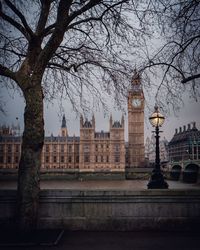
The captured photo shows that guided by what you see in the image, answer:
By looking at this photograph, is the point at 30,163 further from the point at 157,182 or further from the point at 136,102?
the point at 157,182

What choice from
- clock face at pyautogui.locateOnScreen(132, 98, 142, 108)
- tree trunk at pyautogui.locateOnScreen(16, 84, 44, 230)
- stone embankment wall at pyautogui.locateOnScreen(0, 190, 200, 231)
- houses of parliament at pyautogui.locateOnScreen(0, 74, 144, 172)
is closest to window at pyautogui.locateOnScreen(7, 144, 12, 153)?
houses of parliament at pyautogui.locateOnScreen(0, 74, 144, 172)

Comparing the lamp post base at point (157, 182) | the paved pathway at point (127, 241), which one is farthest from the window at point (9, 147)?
the paved pathway at point (127, 241)

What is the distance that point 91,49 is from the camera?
898cm

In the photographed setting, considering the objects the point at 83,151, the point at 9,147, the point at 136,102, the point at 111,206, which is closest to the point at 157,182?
the point at 136,102

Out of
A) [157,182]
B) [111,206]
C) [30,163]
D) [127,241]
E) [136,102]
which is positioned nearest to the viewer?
[127,241]

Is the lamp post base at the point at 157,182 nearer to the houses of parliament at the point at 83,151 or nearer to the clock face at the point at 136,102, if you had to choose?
the clock face at the point at 136,102

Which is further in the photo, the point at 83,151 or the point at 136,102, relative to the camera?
the point at 83,151

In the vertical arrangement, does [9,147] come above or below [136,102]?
above

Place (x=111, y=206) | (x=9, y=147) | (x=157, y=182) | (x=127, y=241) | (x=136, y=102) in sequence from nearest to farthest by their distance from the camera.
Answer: (x=127, y=241) → (x=111, y=206) → (x=136, y=102) → (x=157, y=182) → (x=9, y=147)

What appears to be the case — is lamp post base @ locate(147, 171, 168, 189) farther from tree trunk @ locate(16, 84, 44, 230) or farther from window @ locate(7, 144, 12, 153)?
window @ locate(7, 144, 12, 153)

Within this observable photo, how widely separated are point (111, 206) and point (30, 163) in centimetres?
210

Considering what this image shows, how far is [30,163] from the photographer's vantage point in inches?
280

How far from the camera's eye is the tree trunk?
698cm

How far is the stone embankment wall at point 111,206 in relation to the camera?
7.48m
